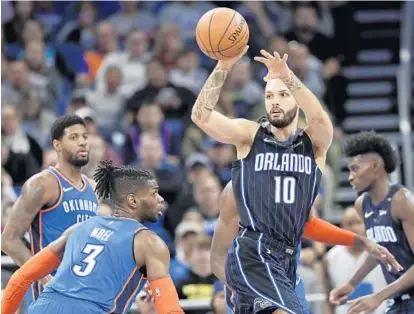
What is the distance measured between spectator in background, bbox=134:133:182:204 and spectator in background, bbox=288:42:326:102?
8.17 feet

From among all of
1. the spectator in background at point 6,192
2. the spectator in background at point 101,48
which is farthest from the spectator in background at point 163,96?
the spectator in background at point 6,192

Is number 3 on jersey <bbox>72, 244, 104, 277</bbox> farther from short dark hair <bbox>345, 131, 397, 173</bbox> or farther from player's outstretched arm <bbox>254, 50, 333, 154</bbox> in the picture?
short dark hair <bbox>345, 131, 397, 173</bbox>

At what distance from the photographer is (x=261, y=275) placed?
6422 mm

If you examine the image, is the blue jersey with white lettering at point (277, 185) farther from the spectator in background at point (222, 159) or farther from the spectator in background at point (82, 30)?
the spectator in background at point (82, 30)

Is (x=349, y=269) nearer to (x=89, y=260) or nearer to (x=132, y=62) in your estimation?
(x=89, y=260)

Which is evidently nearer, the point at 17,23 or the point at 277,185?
the point at 277,185

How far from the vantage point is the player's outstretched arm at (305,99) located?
21.2 ft

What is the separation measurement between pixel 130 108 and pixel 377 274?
4.37m

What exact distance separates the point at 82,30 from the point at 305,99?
768cm

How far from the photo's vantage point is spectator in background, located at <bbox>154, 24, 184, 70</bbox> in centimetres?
1348

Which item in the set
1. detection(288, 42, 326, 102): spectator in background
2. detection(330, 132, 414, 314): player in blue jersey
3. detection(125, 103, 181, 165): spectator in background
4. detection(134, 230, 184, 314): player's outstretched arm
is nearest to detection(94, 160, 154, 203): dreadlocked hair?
detection(134, 230, 184, 314): player's outstretched arm

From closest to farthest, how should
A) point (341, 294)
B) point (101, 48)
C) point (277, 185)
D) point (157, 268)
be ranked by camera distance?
point (157, 268), point (277, 185), point (341, 294), point (101, 48)

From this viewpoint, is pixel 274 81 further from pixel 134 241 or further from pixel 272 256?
pixel 134 241

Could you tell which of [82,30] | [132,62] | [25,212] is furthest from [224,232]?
[82,30]
